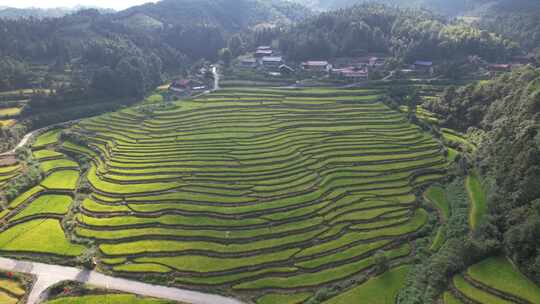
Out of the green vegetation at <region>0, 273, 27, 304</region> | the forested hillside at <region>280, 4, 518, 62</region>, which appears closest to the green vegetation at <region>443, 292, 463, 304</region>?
the green vegetation at <region>0, 273, 27, 304</region>

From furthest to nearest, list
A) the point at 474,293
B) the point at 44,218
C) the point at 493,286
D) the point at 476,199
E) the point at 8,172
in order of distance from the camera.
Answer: the point at 8,172, the point at 44,218, the point at 476,199, the point at 493,286, the point at 474,293

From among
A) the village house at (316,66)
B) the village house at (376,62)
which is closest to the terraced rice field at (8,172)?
the village house at (316,66)

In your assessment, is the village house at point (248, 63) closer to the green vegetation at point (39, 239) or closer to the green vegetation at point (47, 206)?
the green vegetation at point (47, 206)

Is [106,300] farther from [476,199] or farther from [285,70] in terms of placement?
[285,70]

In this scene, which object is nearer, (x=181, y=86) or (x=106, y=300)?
(x=106, y=300)

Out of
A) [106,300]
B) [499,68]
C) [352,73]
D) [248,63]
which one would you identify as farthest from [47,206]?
[499,68]

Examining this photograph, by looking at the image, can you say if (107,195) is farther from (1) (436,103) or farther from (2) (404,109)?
(1) (436,103)

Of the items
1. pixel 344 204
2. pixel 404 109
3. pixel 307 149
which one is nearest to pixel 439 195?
pixel 344 204
